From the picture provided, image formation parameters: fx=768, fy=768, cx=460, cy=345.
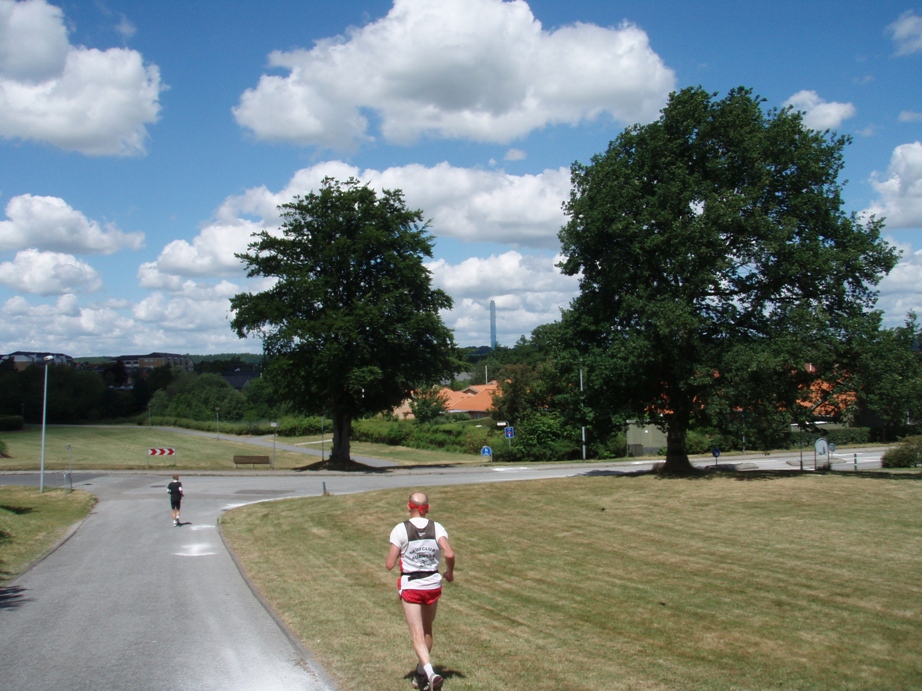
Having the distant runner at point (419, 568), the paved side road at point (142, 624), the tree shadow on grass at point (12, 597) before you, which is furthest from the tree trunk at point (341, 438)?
the distant runner at point (419, 568)

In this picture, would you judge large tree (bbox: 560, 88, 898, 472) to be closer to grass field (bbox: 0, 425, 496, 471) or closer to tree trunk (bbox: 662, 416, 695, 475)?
tree trunk (bbox: 662, 416, 695, 475)

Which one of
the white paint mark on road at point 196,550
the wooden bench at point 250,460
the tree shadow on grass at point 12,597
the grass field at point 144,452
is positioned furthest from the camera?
the grass field at point 144,452

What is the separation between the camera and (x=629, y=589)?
11625 millimetres

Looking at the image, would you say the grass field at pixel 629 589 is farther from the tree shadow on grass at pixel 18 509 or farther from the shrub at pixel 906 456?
the shrub at pixel 906 456

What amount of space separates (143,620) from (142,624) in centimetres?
23

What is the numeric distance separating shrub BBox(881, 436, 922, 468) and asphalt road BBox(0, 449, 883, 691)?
3264 cm

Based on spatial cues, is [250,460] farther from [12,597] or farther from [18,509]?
[12,597]

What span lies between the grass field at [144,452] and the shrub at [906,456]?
2321 cm

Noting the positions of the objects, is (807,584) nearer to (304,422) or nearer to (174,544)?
(174,544)

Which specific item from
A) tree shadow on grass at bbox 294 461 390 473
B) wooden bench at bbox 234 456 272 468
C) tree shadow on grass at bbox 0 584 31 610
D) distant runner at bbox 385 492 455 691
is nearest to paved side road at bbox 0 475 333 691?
tree shadow on grass at bbox 0 584 31 610

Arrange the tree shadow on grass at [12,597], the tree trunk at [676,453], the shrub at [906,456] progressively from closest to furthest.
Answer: the tree shadow on grass at [12,597] < the tree trunk at [676,453] < the shrub at [906,456]

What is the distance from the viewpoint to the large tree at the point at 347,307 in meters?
39.4

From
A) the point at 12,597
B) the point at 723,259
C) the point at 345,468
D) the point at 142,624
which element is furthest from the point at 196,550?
the point at 345,468

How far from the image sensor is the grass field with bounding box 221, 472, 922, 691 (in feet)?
25.7
